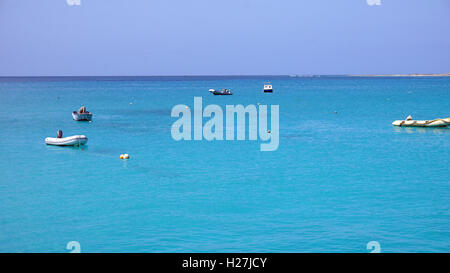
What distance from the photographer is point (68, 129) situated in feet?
164

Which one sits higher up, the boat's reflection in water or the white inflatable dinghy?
the white inflatable dinghy

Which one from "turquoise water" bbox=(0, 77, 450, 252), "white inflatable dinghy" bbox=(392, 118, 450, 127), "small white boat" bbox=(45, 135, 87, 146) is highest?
"white inflatable dinghy" bbox=(392, 118, 450, 127)

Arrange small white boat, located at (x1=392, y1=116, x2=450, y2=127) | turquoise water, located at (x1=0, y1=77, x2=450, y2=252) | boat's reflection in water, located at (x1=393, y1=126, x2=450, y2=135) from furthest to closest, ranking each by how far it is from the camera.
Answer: small white boat, located at (x1=392, y1=116, x2=450, y2=127) → boat's reflection in water, located at (x1=393, y1=126, x2=450, y2=135) → turquoise water, located at (x1=0, y1=77, x2=450, y2=252)

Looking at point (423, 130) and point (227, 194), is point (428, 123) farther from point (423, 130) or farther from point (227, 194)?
point (227, 194)

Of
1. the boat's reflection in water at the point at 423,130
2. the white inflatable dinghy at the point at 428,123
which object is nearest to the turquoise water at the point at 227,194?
the boat's reflection in water at the point at 423,130

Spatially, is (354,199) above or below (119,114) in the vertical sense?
below

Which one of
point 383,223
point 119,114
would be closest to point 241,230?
point 383,223

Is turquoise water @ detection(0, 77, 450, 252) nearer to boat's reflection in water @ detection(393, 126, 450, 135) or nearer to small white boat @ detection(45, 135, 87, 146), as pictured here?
small white boat @ detection(45, 135, 87, 146)

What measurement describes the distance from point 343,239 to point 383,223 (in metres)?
2.80

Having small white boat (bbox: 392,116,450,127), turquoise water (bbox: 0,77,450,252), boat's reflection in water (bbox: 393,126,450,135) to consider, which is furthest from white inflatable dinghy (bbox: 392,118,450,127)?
turquoise water (bbox: 0,77,450,252)

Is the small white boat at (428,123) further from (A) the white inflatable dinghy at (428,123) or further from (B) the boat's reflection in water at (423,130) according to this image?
(B) the boat's reflection in water at (423,130)

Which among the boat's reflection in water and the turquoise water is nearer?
the turquoise water

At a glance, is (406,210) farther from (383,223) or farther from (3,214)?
(3,214)

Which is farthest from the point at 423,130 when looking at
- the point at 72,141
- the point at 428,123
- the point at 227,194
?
the point at 72,141
